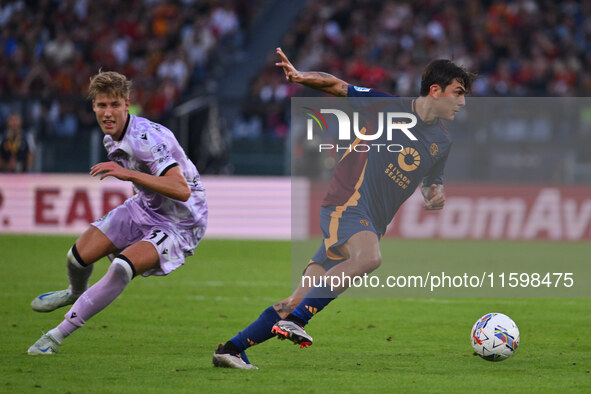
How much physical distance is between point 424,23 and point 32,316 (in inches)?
721

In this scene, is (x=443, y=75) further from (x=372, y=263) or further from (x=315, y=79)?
(x=372, y=263)

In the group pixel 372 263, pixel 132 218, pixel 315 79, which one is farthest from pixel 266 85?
pixel 372 263

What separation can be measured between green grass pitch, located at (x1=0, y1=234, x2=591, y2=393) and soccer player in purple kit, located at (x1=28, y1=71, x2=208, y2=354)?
41 centimetres

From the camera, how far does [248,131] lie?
21.3 metres

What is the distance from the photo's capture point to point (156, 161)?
22.4 ft

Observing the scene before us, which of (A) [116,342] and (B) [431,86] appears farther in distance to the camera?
(A) [116,342]

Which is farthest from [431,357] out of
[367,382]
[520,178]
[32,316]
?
[520,178]

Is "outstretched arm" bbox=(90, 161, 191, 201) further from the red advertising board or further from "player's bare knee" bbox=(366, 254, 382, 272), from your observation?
the red advertising board

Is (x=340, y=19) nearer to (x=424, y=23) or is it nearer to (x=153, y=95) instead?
(x=424, y=23)

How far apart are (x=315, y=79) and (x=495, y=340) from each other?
2360 mm

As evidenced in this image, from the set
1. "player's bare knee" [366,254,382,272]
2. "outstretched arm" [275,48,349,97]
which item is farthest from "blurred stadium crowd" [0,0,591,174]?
"player's bare knee" [366,254,382,272]

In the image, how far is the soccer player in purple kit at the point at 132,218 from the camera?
6816mm

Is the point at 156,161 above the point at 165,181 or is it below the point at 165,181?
above

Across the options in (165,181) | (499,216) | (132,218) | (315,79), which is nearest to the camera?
(315,79)
